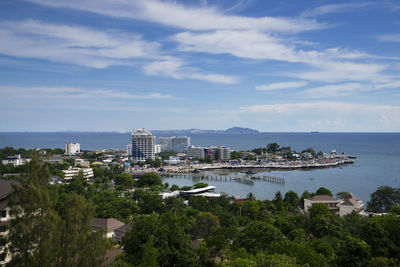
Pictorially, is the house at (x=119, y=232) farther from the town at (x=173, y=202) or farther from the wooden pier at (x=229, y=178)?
the wooden pier at (x=229, y=178)

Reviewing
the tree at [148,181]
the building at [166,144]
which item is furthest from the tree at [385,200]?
the building at [166,144]

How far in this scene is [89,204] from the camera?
22.5 ft

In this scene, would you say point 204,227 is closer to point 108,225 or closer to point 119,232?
point 119,232

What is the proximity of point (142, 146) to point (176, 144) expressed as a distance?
3452 centimetres

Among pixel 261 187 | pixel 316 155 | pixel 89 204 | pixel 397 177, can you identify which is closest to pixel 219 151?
pixel 316 155

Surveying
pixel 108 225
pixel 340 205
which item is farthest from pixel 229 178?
pixel 108 225

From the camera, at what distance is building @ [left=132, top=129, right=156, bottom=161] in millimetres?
77312

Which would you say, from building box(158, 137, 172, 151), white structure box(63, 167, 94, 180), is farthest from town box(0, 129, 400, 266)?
building box(158, 137, 172, 151)

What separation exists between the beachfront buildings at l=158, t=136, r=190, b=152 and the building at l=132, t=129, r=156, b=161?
3219cm

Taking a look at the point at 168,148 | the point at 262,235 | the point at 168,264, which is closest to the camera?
the point at 168,264

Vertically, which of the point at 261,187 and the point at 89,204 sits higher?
the point at 89,204

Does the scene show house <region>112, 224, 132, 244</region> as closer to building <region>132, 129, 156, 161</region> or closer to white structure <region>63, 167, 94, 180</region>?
white structure <region>63, 167, 94, 180</region>

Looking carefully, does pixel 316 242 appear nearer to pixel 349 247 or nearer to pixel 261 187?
pixel 349 247

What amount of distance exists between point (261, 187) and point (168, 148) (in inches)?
2734
